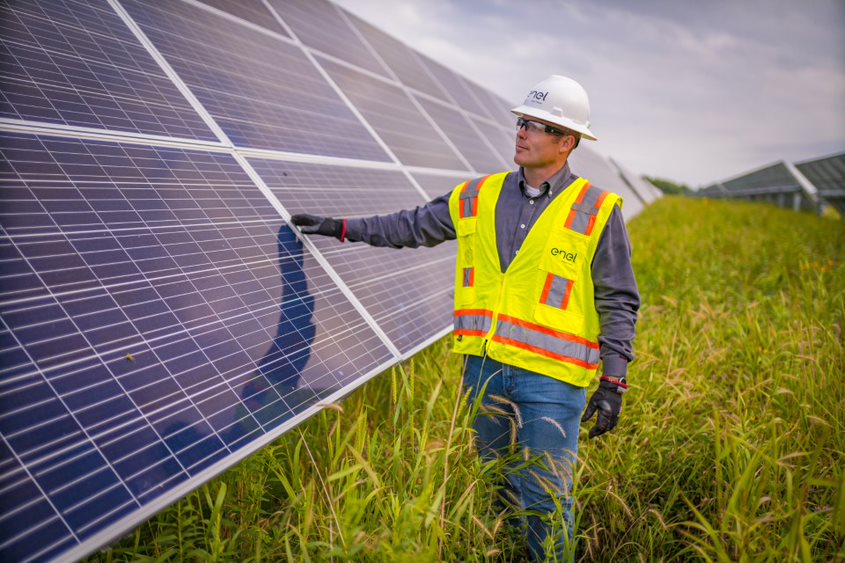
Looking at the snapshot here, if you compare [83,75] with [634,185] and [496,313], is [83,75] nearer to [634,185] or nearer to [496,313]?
[496,313]

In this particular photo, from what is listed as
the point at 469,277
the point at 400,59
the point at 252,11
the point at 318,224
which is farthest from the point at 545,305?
the point at 400,59

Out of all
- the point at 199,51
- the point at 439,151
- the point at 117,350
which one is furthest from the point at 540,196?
the point at 439,151

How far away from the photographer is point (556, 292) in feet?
9.41

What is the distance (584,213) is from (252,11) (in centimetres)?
410

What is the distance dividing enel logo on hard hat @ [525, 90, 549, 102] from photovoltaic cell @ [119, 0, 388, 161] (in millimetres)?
1824

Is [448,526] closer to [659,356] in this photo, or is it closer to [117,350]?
[117,350]

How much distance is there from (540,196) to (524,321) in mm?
744

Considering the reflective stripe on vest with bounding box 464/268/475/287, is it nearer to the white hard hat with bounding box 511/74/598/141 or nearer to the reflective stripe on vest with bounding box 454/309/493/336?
the reflective stripe on vest with bounding box 454/309/493/336

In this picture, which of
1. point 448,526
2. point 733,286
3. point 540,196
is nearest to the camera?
point 448,526

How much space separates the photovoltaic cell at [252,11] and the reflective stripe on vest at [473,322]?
362cm

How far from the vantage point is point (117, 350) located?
2.07 metres

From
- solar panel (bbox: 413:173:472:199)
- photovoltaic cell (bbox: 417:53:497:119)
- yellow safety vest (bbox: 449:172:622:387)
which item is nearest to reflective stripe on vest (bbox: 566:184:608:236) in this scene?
yellow safety vest (bbox: 449:172:622:387)

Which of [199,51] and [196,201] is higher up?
[199,51]

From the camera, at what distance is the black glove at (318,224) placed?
10.7 ft
